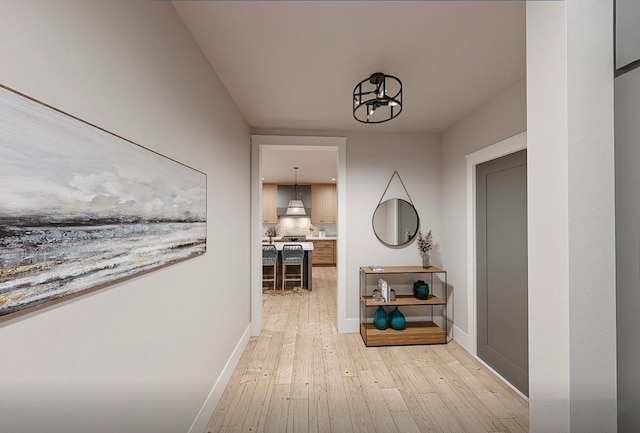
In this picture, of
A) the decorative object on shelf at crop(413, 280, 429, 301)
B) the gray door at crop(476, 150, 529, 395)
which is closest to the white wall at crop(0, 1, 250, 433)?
the decorative object on shelf at crop(413, 280, 429, 301)

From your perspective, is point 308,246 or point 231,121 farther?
point 308,246

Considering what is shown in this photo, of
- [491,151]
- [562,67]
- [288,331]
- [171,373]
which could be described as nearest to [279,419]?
[171,373]

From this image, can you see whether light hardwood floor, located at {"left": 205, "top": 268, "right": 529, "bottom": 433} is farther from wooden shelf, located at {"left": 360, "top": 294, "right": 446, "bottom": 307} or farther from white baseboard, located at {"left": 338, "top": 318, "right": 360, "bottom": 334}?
wooden shelf, located at {"left": 360, "top": 294, "right": 446, "bottom": 307}

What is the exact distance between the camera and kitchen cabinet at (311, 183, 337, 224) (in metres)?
8.76

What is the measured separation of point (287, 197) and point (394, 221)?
5.36 m

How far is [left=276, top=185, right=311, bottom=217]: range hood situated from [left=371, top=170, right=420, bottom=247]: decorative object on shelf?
5153mm

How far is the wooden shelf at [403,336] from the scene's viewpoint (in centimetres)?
320

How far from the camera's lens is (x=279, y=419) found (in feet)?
6.68

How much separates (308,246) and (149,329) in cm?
469

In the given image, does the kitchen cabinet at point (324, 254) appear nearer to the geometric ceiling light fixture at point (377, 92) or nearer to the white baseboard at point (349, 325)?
the white baseboard at point (349, 325)

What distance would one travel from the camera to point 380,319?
3.35m

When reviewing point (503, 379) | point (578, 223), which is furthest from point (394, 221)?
point (578, 223)

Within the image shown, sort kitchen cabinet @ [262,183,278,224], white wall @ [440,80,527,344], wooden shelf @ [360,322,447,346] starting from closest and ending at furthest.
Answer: white wall @ [440,80,527,344] < wooden shelf @ [360,322,447,346] < kitchen cabinet @ [262,183,278,224]

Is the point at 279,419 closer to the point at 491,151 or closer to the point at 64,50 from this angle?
the point at 64,50
